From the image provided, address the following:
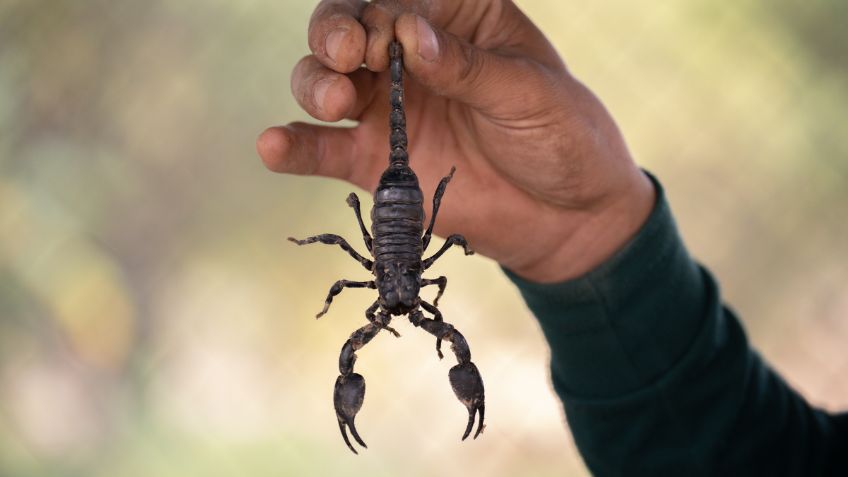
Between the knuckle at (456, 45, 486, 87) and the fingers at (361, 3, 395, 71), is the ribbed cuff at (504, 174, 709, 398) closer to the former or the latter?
the knuckle at (456, 45, 486, 87)

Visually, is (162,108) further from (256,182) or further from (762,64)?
(762,64)

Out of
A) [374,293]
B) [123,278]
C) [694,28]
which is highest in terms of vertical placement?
[694,28]

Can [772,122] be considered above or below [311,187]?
above

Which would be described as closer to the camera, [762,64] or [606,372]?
[606,372]

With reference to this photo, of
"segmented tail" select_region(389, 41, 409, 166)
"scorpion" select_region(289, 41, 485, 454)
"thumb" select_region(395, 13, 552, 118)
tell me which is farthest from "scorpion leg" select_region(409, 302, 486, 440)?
"thumb" select_region(395, 13, 552, 118)

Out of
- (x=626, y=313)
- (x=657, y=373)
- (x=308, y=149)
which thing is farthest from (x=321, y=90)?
(x=657, y=373)

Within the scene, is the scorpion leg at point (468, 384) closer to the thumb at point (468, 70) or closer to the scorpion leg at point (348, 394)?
the scorpion leg at point (348, 394)

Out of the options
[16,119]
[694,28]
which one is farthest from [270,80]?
[694,28]
